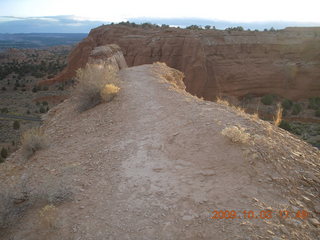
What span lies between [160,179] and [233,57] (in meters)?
24.4

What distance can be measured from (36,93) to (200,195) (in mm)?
27494

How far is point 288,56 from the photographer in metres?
27.2

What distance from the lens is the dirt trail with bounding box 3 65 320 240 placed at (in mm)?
3451

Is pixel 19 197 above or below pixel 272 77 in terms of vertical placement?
above

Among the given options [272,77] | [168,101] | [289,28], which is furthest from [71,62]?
[168,101]

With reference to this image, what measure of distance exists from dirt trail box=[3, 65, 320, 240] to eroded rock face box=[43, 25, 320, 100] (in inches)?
750

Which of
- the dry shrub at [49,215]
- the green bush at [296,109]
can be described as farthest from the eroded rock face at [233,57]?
the dry shrub at [49,215]

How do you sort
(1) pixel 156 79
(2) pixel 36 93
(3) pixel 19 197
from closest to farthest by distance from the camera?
(3) pixel 19 197
(1) pixel 156 79
(2) pixel 36 93

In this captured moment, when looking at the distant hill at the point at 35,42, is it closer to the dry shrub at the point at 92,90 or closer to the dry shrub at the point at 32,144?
the dry shrub at the point at 92,90

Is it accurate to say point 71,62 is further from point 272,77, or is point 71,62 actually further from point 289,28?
point 289,28

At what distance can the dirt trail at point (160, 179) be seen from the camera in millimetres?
3451

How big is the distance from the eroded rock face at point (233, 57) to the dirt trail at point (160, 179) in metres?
19.0
